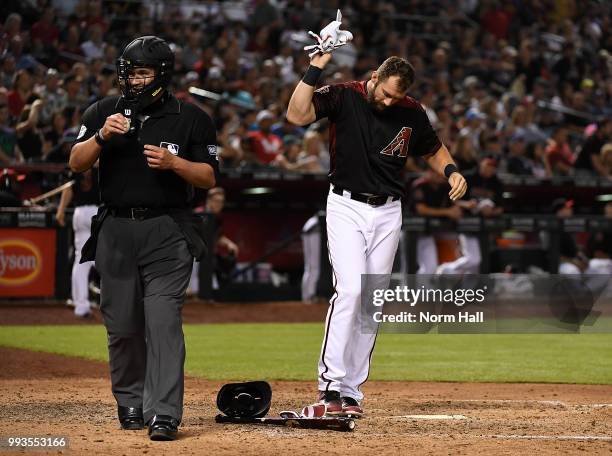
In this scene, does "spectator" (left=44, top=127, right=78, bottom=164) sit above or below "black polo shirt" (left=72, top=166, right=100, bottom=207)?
above

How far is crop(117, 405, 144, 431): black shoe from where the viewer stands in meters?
6.08

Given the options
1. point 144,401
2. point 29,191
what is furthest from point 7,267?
point 144,401

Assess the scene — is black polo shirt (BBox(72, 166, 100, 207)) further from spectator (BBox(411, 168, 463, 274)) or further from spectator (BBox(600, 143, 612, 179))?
spectator (BBox(600, 143, 612, 179))

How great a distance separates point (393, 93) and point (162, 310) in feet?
6.27

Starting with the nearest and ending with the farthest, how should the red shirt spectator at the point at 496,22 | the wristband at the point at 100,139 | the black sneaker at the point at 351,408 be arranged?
the wristband at the point at 100,139 < the black sneaker at the point at 351,408 < the red shirt spectator at the point at 496,22

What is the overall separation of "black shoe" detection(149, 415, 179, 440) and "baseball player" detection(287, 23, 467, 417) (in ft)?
3.67

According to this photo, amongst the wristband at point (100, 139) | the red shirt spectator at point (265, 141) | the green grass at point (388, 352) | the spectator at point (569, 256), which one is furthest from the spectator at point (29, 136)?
the wristband at point (100, 139)

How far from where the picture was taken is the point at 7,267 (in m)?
15.0

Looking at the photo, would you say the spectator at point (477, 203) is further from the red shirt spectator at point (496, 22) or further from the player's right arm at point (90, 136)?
the player's right arm at point (90, 136)

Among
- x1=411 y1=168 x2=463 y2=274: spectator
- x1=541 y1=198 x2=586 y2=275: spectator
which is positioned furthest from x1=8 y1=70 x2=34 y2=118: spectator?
x1=541 y1=198 x2=586 y2=275: spectator

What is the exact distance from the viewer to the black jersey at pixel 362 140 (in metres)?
6.77

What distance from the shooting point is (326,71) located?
21359 mm

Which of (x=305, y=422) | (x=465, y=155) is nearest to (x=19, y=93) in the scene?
(x=465, y=155)

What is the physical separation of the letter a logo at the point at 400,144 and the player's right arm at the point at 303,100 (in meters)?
0.60
